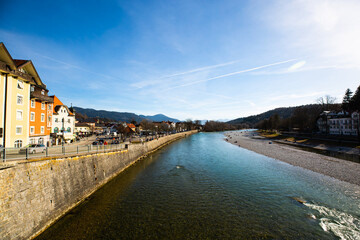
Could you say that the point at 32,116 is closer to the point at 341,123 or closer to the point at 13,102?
the point at 13,102

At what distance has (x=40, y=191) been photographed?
10.0m

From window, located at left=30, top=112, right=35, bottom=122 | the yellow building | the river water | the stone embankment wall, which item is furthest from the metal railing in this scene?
window, located at left=30, top=112, right=35, bottom=122

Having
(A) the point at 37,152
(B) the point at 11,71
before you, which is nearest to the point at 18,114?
(B) the point at 11,71

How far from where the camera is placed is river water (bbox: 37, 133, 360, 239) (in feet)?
33.7

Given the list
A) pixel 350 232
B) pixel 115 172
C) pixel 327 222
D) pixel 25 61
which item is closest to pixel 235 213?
pixel 327 222

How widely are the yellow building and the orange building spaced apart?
232 cm

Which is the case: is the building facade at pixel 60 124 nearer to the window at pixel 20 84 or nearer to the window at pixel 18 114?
the window at pixel 18 114

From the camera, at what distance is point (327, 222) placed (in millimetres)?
11242

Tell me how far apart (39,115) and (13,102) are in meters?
6.47

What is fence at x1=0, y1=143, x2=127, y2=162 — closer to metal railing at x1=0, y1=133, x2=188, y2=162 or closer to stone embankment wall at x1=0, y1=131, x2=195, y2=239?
metal railing at x1=0, y1=133, x2=188, y2=162

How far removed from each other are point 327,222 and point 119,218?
15077mm

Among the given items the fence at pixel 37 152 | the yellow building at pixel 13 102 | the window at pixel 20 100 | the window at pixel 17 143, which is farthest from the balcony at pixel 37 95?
the fence at pixel 37 152

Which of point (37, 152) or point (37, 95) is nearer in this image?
point (37, 152)

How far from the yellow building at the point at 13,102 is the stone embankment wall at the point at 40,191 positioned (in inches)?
387
